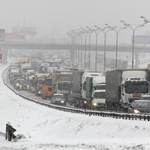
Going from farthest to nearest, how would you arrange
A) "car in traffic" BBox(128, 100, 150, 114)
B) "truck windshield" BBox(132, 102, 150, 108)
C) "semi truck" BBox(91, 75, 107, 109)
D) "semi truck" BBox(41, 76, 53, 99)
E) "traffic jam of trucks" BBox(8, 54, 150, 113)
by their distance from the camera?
"semi truck" BBox(41, 76, 53, 99) → "semi truck" BBox(91, 75, 107, 109) → "traffic jam of trucks" BBox(8, 54, 150, 113) → "truck windshield" BBox(132, 102, 150, 108) → "car in traffic" BBox(128, 100, 150, 114)

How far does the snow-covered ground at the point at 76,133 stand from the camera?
679 inches

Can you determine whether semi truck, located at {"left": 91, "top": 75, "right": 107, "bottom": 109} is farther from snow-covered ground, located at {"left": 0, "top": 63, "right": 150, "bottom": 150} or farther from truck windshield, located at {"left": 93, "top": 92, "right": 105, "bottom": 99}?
snow-covered ground, located at {"left": 0, "top": 63, "right": 150, "bottom": 150}

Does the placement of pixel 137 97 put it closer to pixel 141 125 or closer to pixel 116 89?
pixel 116 89

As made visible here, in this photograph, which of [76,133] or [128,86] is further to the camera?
[128,86]

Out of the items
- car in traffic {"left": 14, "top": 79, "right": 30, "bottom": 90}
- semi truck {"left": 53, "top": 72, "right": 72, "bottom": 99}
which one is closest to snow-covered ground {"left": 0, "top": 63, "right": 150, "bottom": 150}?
semi truck {"left": 53, "top": 72, "right": 72, "bottom": 99}

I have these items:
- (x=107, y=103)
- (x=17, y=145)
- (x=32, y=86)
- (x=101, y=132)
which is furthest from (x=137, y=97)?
(x=32, y=86)

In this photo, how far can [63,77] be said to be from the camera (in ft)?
178

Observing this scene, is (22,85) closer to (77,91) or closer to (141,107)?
(77,91)

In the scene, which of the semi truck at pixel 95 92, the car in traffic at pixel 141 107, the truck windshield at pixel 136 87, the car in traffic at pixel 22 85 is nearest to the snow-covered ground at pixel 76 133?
the car in traffic at pixel 141 107

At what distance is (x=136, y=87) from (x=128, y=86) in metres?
0.59

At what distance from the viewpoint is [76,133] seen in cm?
2439

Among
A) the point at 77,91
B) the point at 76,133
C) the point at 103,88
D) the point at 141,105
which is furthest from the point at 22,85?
the point at 76,133

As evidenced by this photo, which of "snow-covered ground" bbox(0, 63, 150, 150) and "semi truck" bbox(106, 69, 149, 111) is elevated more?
"semi truck" bbox(106, 69, 149, 111)

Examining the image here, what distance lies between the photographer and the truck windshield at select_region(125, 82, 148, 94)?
32.6 m
